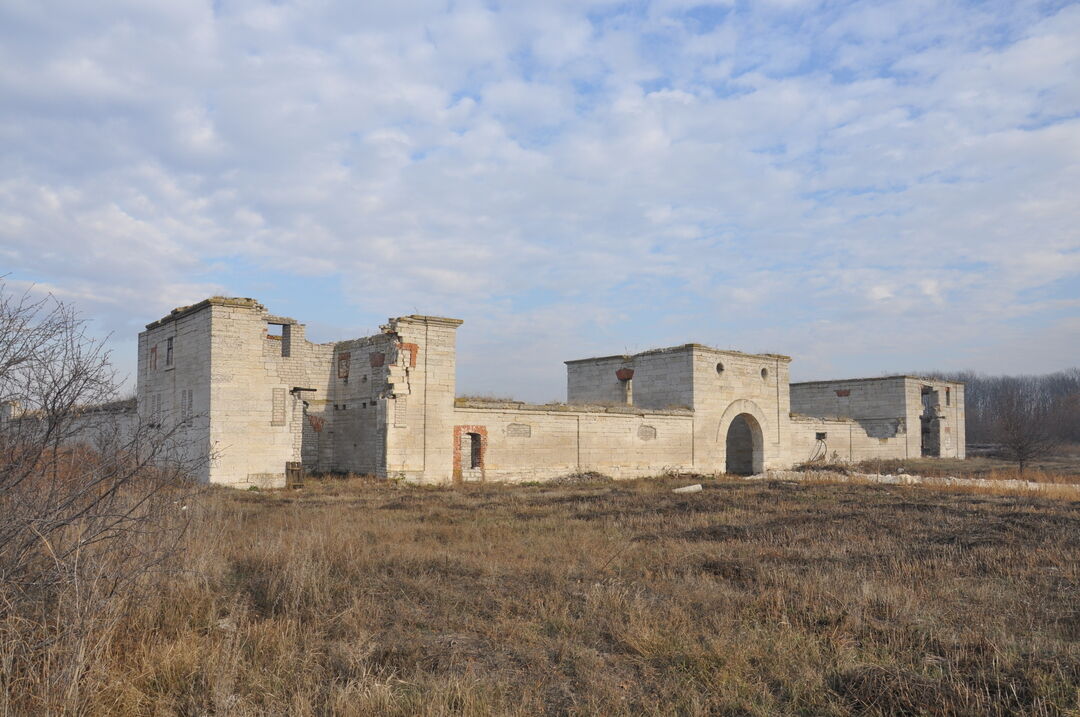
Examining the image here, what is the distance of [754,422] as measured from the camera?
28.6 meters

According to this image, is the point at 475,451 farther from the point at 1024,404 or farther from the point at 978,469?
the point at 1024,404

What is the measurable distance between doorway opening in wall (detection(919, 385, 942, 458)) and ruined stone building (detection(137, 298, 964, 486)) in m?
9.25

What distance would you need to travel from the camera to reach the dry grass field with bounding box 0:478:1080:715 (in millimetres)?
4398

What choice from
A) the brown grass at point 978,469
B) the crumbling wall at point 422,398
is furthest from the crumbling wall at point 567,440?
the brown grass at point 978,469

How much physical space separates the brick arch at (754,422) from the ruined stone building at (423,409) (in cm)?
7

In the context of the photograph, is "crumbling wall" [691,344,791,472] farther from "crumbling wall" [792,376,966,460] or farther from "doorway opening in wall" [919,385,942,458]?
"doorway opening in wall" [919,385,942,458]

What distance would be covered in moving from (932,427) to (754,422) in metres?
15.9

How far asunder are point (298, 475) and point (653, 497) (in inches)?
374

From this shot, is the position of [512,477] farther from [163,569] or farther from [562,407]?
[163,569]

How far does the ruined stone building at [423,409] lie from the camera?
59.4ft

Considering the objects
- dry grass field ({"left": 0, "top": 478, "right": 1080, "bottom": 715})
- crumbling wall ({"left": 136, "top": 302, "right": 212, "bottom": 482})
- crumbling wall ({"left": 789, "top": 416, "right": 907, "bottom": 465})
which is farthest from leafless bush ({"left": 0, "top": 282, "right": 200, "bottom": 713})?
crumbling wall ({"left": 789, "top": 416, "right": 907, "bottom": 465})

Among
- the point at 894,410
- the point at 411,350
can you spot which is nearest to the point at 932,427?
the point at 894,410

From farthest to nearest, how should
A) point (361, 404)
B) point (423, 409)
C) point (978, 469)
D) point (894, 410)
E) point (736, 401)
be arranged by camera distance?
point (894, 410) → point (978, 469) → point (736, 401) → point (361, 404) → point (423, 409)

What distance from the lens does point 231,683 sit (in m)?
4.43
